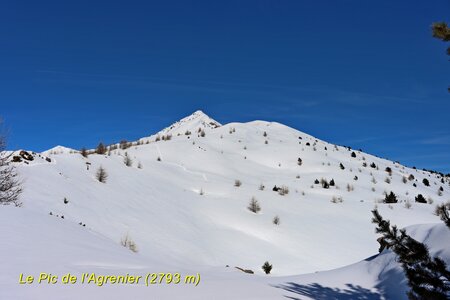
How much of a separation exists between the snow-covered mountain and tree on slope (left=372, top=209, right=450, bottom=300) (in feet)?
4.43

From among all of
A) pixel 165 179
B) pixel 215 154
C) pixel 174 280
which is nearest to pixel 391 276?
pixel 174 280

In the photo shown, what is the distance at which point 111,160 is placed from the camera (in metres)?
17.8

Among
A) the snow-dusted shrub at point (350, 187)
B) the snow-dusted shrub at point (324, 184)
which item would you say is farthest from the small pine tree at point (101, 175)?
the snow-dusted shrub at point (350, 187)

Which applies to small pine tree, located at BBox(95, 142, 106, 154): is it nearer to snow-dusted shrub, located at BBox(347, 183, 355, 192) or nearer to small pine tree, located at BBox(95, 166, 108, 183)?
small pine tree, located at BBox(95, 166, 108, 183)

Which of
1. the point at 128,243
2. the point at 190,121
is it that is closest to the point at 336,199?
the point at 128,243

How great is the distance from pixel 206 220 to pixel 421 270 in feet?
36.3

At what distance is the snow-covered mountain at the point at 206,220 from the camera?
4.91 m

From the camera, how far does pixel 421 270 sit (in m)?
3.79

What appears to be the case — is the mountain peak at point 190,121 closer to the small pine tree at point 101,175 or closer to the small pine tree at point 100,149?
the small pine tree at point 100,149

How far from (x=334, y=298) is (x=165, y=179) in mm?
13924

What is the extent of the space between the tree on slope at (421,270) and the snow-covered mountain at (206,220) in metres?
1.35

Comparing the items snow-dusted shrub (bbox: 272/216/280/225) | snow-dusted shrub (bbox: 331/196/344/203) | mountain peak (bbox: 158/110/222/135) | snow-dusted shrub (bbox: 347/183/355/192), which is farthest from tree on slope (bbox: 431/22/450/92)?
mountain peak (bbox: 158/110/222/135)

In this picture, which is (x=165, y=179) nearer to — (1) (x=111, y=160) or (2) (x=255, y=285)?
(1) (x=111, y=160)

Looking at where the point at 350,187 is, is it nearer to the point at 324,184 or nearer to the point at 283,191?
the point at 324,184
